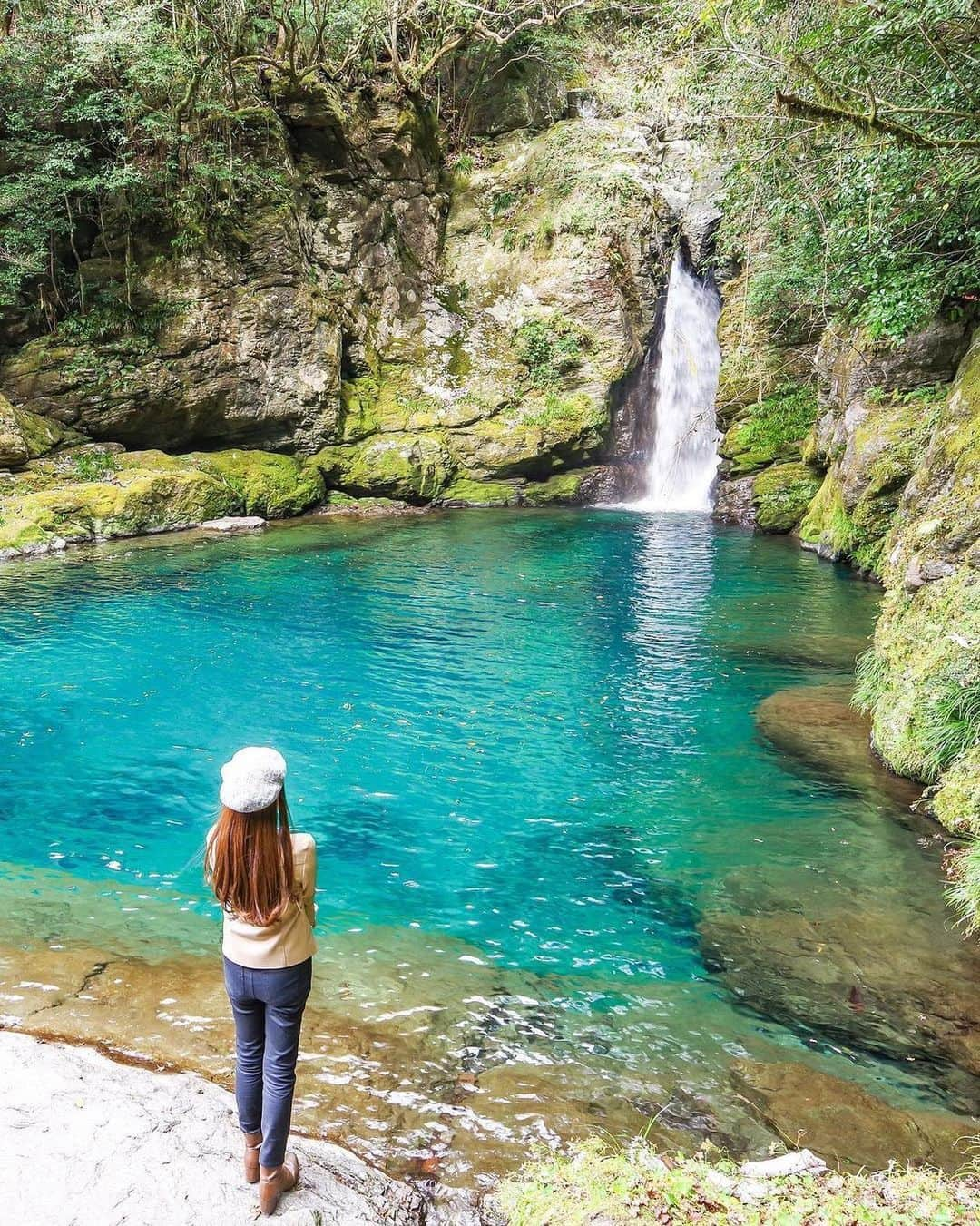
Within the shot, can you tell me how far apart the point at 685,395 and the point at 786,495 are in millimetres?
7657

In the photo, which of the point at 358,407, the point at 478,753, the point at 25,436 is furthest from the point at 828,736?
the point at 358,407

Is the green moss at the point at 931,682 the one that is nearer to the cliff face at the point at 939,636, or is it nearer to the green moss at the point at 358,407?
the cliff face at the point at 939,636

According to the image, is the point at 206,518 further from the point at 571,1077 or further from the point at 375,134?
the point at 571,1077

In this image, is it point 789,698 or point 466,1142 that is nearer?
point 466,1142

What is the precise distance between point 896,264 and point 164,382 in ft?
59.1

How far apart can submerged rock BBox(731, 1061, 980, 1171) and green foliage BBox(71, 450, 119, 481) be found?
20539 millimetres

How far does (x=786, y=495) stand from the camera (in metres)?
21.8

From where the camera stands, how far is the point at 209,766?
7.98 metres

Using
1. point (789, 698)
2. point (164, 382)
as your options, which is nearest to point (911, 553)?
point (789, 698)

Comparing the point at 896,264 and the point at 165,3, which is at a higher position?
the point at 165,3

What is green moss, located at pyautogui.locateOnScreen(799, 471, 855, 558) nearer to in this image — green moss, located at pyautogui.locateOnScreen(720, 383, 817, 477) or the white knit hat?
green moss, located at pyautogui.locateOnScreen(720, 383, 817, 477)

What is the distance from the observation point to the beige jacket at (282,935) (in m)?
2.79

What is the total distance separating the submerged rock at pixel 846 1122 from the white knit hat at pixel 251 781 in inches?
116

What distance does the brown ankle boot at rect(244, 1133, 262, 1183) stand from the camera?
2912 mm
